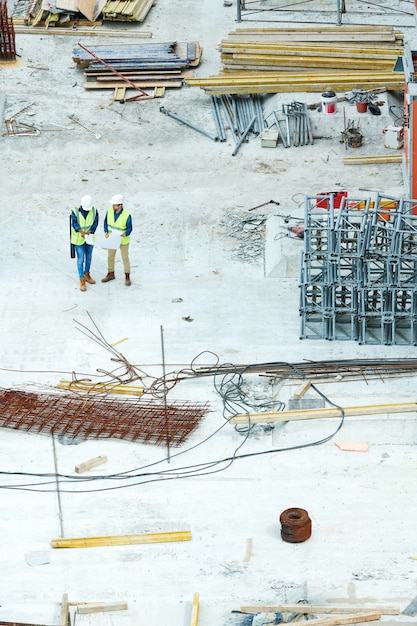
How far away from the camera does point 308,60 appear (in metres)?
28.9

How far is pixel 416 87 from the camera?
879 inches

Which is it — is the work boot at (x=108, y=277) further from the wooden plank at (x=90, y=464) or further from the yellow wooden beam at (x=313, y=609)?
the yellow wooden beam at (x=313, y=609)

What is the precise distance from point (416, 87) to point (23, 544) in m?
10.5

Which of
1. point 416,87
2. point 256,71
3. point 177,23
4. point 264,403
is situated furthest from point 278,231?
point 177,23

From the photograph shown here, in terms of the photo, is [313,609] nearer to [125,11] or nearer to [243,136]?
[243,136]

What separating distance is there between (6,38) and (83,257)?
10.9m

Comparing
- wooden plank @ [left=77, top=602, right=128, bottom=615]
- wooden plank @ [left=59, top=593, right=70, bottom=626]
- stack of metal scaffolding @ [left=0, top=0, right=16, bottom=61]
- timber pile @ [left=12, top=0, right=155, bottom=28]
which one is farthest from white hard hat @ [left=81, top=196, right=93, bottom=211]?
timber pile @ [left=12, top=0, right=155, bottom=28]

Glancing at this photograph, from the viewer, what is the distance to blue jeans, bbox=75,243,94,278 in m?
21.6

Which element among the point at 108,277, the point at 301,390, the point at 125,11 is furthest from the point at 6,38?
the point at 301,390

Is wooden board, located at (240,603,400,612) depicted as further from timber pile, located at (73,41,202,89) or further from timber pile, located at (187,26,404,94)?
timber pile, located at (73,41,202,89)

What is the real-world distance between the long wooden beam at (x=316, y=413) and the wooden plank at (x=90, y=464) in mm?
1841

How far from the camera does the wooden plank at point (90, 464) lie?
57.5 feet

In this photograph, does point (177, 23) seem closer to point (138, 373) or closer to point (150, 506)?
point (138, 373)

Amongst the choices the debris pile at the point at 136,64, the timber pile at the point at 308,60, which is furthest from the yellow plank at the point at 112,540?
the debris pile at the point at 136,64
